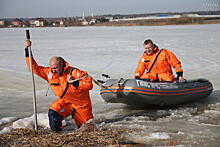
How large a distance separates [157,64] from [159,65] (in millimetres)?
39

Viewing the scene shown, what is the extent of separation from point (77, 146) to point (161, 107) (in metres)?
2.48

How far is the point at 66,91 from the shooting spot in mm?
3910

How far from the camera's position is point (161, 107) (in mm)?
5453

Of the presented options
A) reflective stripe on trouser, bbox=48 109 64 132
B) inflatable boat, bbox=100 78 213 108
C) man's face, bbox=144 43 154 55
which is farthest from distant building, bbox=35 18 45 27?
reflective stripe on trouser, bbox=48 109 64 132

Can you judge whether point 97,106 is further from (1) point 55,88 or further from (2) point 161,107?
(1) point 55,88

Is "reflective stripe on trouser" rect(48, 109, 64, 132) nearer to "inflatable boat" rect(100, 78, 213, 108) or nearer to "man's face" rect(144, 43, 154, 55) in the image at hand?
"inflatable boat" rect(100, 78, 213, 108)

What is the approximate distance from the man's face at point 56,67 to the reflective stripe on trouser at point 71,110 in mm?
347

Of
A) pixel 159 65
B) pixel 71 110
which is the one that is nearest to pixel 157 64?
pixel 159 65

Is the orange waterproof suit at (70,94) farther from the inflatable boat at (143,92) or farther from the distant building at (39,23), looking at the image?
the distant building at (39,23)

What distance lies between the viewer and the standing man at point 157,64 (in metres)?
5.33

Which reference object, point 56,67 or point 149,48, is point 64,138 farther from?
point 149,48

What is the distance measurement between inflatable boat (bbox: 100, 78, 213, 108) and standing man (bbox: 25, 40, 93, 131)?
38.0 inches

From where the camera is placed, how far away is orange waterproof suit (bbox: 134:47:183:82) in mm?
5359

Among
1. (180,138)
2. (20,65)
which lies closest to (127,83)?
(180,138)
